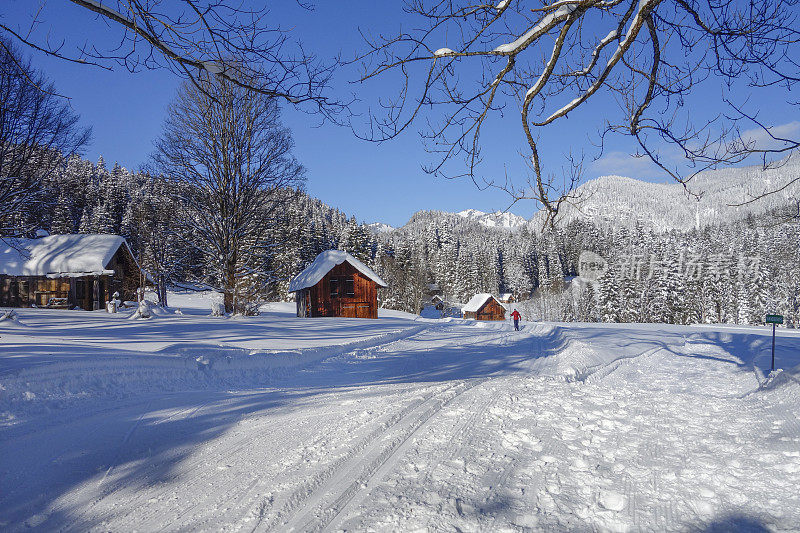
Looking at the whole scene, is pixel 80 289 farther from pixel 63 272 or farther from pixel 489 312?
pixel 489 312

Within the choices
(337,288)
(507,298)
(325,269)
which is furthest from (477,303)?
(325,269)

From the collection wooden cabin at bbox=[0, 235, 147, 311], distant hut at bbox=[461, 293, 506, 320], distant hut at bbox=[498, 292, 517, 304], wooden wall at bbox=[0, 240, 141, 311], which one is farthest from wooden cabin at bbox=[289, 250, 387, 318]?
distant hut at bbox=[498, 292, 517, 304]

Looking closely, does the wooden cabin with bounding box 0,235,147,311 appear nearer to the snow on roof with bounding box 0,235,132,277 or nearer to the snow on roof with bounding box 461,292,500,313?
the snow on roof with bounding box 0,235,132,277

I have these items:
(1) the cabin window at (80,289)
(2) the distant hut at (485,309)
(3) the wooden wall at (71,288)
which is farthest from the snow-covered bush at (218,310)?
(2) the distant hut at (485,309)

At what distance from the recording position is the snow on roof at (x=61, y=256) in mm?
22875

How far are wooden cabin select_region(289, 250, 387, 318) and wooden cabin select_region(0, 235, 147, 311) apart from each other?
1035 cm

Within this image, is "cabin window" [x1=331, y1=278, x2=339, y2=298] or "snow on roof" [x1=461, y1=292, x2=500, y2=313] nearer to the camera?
"cabin window" [x1=331, y1=278, x2=339, y2=298]

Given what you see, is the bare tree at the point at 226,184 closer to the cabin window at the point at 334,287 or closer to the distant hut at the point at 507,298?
the cabin window at the point at 334,287

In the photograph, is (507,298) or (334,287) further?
(507,298)

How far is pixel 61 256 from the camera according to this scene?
77.7ft

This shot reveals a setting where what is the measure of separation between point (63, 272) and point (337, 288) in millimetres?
16184

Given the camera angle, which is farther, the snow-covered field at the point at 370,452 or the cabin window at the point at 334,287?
the cabin window at the point at 334,287

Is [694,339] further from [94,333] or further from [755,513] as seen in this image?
[94,333]

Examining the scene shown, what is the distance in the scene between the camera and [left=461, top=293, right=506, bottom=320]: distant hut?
55469mm
